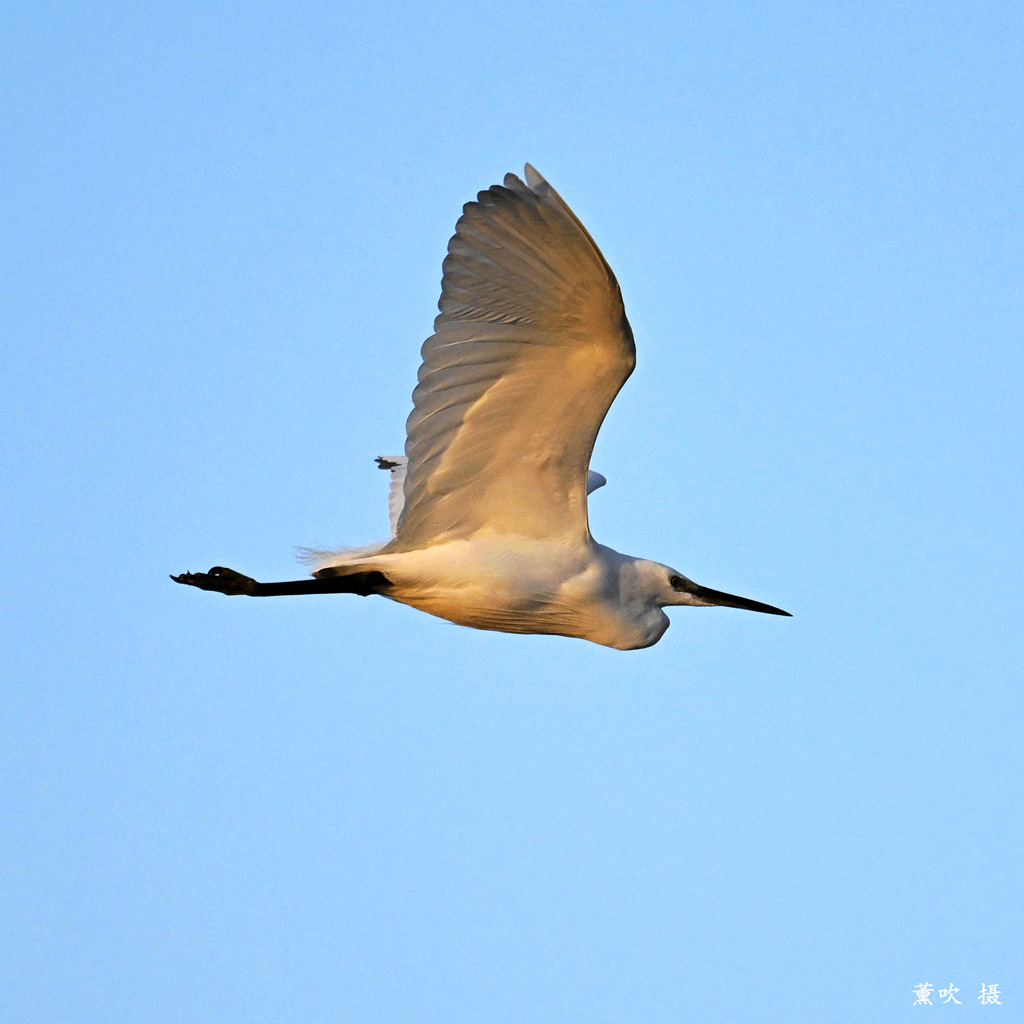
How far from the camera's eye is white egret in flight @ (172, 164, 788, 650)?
7547 mm

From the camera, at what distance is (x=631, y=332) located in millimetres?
7832

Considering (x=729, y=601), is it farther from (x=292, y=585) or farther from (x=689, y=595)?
(x=292, y=585)

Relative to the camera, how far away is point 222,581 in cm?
927

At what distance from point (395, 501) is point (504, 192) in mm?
4554

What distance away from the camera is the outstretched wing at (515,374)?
24.5ft

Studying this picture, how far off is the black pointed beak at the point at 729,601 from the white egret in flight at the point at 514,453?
0.02 meters

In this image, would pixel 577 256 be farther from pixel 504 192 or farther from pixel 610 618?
pixel 610 618

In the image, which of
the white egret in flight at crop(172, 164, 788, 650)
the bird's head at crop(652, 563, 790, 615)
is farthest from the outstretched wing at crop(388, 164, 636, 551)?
the bird's head at crop(652, 563, 790, 615)

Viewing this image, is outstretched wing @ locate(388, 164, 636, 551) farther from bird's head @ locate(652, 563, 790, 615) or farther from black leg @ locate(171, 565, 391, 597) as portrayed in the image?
bird's head @ locate(652, 563, 790, 615)

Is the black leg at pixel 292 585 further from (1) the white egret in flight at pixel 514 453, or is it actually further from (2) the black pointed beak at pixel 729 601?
(2) the black pointed beak at pixel 729 601

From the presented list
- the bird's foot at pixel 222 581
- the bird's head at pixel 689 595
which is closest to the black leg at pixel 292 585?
the bird's foot at pixel 222 581

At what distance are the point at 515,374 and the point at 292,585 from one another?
7.07 ft

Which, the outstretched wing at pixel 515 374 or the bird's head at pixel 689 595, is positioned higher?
the outstretched wing at pixel 515 374

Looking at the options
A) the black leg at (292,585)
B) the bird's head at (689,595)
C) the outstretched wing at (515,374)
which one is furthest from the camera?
the bird's head at (689,595)
